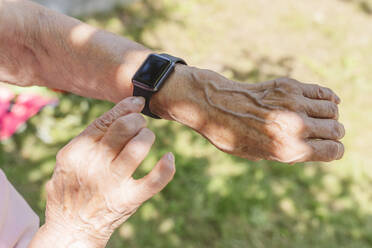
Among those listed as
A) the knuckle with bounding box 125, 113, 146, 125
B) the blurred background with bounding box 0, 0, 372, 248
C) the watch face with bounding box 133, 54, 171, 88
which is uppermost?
the watch face with bounding box 133, 54, 171, 88

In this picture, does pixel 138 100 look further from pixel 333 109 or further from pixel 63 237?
pixel 333 109

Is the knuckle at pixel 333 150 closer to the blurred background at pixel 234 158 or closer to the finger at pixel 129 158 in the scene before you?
the finger at pixel 129 158

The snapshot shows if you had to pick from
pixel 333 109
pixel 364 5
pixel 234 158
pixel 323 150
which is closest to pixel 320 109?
pixel 333 109

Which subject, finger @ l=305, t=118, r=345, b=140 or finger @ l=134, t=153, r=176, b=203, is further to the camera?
finger @ l=305, t=118, r=345, b=140

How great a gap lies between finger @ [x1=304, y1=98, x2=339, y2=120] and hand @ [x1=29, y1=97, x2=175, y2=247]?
→ 66cm

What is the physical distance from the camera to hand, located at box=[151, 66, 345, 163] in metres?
1.52

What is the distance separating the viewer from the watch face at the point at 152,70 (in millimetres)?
1720

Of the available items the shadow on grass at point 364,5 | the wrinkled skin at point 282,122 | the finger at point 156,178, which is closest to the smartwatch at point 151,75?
the wrinkled skin at point 282,122

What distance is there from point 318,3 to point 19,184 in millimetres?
5332

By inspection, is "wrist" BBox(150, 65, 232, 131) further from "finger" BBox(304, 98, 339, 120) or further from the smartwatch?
"finger" BBox(304, 98, 339, 120)

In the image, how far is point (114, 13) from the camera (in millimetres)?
5234

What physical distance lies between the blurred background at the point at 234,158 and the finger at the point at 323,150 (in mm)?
1806

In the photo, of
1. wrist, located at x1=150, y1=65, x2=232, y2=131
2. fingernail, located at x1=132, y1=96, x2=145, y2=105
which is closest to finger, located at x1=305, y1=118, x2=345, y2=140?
wrist, located at x1=150, y1=65, x2=232, y2=131

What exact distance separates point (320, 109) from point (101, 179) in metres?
0.99
